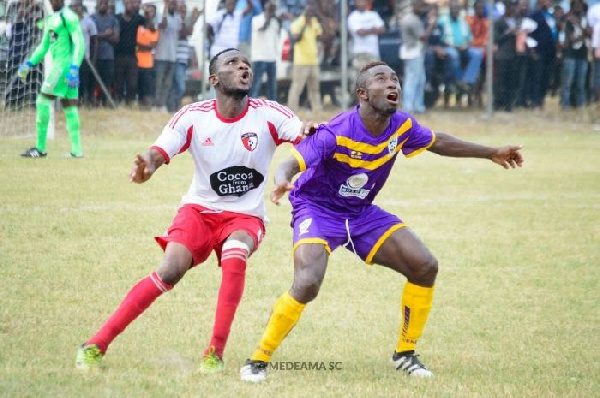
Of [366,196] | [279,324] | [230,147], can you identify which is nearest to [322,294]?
[366,196]

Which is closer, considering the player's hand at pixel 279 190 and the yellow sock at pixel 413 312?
the player's hand at pixel 279 190

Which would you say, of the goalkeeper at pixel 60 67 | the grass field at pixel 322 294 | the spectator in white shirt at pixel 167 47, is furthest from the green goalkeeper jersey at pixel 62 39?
the spectator in white shirt at pixel 167 47

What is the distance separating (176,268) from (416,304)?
1400mm

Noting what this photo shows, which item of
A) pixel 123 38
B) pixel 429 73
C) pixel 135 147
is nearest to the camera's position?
pixel 135 147

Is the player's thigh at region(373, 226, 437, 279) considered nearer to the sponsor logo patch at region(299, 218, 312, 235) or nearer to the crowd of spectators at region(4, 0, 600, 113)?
the sponsor logo patch at region(299, 218, 312, 235)

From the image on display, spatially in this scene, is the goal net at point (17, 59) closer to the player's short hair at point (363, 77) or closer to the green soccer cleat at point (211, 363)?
the player's short hair at point (363, 77)

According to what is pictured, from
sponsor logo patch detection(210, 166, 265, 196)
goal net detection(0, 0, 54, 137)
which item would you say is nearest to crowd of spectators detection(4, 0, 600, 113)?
goal net detection(0, 0, 54, 137)

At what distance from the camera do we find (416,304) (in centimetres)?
627

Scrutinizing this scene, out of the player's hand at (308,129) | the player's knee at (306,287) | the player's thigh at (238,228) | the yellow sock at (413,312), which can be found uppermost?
the player's hand at (308,129)

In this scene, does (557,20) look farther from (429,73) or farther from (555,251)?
(555,251)

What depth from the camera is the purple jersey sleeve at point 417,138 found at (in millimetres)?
6422

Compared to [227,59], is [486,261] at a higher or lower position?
lower

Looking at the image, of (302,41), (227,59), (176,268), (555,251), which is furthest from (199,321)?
(302,41)

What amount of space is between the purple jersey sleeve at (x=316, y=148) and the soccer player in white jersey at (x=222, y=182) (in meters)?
0.07
